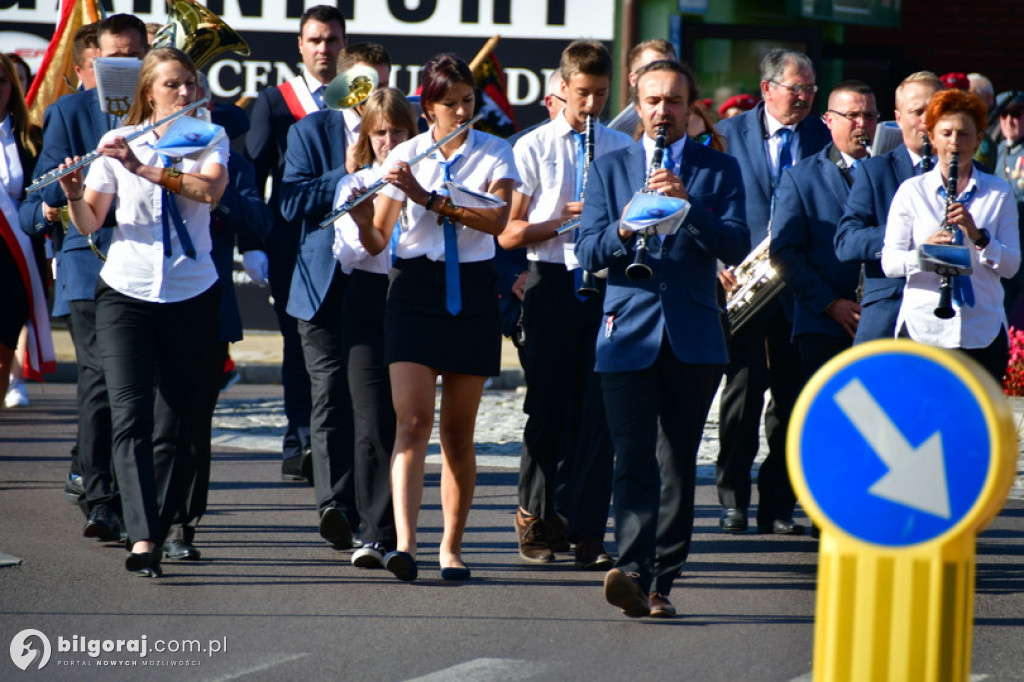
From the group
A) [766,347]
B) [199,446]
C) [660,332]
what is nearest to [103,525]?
[199,446]

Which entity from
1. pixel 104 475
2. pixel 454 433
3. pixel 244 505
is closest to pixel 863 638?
pixel 454 433

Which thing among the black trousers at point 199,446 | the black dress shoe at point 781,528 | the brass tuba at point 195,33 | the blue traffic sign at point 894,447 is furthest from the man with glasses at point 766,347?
Answer: the blue traffic sign at point 894,447

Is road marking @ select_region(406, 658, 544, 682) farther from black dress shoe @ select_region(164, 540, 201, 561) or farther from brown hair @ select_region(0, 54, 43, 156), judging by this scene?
brown hair @ select_region(0, 54, 43, 156)

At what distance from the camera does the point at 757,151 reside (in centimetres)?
761

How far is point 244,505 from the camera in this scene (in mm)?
8023

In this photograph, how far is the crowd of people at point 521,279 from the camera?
228 inches

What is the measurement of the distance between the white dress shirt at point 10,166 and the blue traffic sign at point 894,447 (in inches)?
231

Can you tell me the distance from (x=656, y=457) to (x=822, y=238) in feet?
6.06

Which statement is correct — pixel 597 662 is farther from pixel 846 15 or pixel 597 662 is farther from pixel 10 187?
pixel 846 15

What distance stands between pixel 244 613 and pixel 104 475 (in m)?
1.67

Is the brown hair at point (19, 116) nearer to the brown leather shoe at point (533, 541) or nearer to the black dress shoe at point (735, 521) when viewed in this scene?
the brown leather shoe at point (533, 541)

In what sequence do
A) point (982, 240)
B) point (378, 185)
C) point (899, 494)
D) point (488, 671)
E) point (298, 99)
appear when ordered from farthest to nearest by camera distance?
point (298, 99) < point (378, 185) < point (982, 240) < point (488, 671) < point (899, 494)

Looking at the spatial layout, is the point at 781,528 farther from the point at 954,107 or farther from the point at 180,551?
the point at 180,551

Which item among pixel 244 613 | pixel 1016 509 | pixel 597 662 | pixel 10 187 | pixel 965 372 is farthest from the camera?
pixel 1016 509
